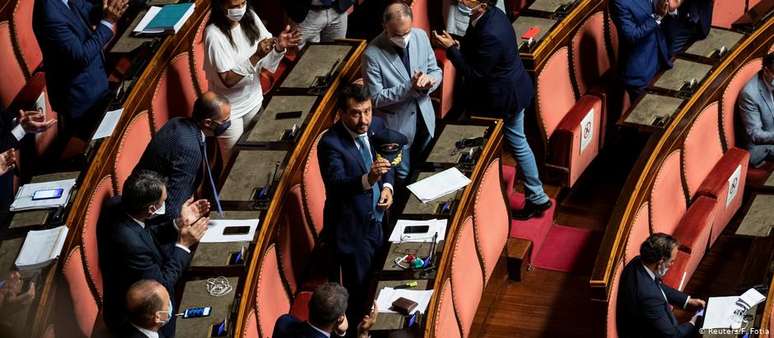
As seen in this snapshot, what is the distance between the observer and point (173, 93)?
3303 mm

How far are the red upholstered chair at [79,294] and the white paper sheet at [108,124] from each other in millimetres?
318

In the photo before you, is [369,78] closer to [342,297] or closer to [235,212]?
[235,212]

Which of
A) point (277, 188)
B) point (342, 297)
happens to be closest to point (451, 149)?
point (277, 188)

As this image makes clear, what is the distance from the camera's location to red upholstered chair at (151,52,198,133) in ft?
10.5

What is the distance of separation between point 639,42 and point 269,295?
4.94 ft

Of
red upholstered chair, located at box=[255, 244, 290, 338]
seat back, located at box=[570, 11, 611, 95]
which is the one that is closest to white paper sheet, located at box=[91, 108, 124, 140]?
red upholstered chair, located at box=[255, 244, 290, 338]

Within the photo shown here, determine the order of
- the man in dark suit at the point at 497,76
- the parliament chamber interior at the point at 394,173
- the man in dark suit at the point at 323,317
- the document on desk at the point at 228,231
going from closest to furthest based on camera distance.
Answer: the man in dark suit at the point at 323,317, the parliament chamber interior at the point at 394,173, the document on desk at the point at 228,231, the man in dark suit at the point at 497,76

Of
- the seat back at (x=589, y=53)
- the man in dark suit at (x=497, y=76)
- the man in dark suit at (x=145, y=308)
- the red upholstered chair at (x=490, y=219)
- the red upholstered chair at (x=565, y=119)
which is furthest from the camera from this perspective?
the seat back at (x=589, y=53)

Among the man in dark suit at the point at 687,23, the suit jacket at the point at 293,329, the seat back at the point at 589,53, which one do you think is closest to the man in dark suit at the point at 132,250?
the suit jacket at the point at 293,329

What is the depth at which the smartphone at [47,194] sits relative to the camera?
2764mm

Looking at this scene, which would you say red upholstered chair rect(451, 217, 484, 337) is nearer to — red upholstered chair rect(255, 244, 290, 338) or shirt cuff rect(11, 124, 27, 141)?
red upholstered chair rect(255, 244, 290, 338)

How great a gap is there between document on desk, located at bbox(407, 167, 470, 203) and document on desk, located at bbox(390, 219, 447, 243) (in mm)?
76

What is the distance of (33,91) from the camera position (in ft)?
11.0

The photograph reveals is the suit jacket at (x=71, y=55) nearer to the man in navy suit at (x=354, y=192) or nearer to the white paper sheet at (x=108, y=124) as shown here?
the white paper sheet at (x=108, y=124)
